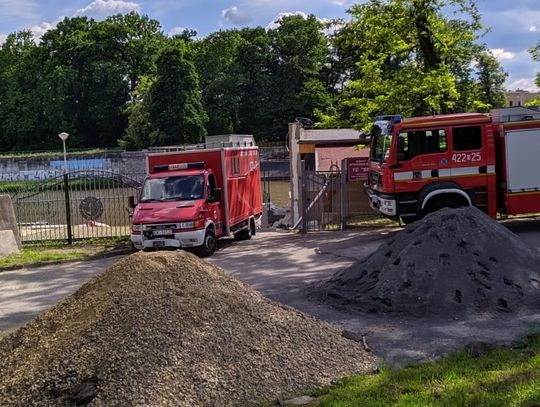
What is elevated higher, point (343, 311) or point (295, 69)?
point (295, 69)

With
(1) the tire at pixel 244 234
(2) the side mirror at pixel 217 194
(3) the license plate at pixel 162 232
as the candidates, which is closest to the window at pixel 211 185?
(2) the side mirror at pixel 217 194

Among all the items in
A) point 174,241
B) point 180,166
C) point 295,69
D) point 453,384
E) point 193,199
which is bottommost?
point 453,384

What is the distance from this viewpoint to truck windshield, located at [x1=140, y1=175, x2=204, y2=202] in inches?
632

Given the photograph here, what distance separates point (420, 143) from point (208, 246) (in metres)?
6.12

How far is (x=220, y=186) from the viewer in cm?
1717

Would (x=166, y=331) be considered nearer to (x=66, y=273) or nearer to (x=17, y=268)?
(x=66, y=273)

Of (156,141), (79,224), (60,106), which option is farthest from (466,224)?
(60,106)

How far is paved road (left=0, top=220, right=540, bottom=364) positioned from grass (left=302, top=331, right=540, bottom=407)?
0.52m

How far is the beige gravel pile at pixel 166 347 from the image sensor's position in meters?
5.25

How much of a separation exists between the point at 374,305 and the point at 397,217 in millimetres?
7846

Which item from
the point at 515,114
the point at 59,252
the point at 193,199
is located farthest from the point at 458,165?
the point at 59,252

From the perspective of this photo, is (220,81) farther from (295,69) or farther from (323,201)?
(323,201)

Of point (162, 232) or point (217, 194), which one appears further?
point (217, 194)

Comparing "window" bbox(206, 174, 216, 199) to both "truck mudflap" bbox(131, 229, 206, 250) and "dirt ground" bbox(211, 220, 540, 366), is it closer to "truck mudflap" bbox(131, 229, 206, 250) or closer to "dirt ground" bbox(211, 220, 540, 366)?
"truck mudflap" bbox(131, 229, 206, 250)
